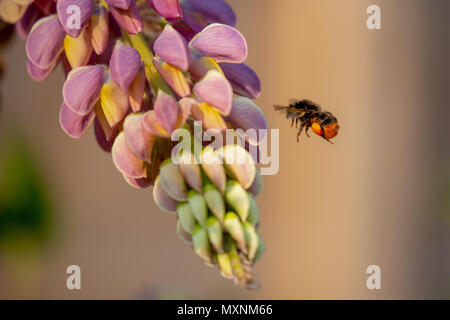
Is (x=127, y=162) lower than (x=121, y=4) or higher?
lower

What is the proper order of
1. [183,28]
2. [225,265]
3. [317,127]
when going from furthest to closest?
[317,127]
[183,28]
[225,265]

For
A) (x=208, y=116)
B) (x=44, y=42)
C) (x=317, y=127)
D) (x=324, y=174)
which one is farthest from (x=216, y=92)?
(x=324, y=174)

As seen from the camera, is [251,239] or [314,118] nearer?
[251,239]

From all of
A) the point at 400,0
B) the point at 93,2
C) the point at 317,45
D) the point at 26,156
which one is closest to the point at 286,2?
the point at 317,45

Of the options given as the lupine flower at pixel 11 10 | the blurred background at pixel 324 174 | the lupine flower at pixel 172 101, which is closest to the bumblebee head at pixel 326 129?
the lupine flower at pixel 172 101

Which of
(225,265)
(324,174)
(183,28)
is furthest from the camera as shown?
(324,174)

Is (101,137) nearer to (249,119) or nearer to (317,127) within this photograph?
(249,119)
